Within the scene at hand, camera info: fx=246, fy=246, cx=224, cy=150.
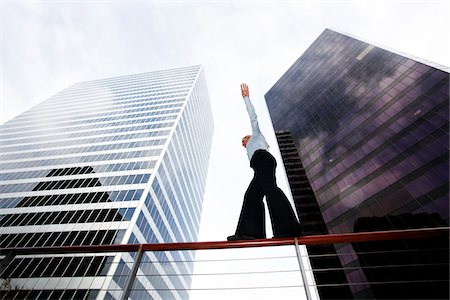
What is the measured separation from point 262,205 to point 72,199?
40591mm

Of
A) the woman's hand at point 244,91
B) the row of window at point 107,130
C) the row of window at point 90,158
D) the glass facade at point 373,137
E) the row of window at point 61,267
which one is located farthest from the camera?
the row of window at point 107,130

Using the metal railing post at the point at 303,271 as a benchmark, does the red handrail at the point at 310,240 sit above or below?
above

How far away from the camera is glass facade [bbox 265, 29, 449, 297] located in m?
19.4

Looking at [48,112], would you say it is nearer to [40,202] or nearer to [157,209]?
[40,202]

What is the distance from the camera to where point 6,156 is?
48438 millimetres

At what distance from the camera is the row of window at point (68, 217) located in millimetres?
32375

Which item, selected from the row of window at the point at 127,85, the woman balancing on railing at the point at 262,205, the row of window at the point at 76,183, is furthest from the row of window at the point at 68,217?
the row of window at the point at 127,85

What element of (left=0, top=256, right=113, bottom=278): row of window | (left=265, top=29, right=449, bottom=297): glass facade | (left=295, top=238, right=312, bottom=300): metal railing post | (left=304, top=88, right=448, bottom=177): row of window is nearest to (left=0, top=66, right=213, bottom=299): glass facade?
(left=0, top=256, right=113, bottom=278): row of window

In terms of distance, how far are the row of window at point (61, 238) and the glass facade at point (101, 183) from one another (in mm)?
136

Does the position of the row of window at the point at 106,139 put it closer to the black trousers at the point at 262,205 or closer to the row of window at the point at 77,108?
the row of window at the point at 77,108

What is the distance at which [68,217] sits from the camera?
110 ft

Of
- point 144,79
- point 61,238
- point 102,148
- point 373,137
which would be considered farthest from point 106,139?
point 373,137

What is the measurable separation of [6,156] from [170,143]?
33.0m

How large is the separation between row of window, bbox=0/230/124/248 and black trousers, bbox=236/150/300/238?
30.2 meters
